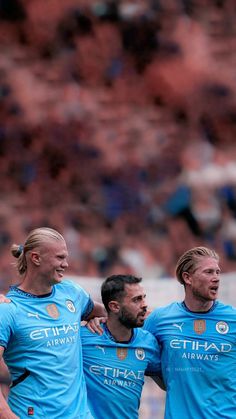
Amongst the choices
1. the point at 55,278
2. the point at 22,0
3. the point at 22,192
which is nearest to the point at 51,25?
the point at 22,0

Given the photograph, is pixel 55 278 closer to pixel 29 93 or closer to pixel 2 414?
pixel 2 414

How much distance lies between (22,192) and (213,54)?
212 centimetres

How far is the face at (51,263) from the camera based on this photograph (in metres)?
4.46

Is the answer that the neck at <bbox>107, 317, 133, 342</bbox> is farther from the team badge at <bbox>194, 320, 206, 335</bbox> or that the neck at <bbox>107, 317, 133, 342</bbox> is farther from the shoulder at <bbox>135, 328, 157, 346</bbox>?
the team badge at <bbox>194, 320, 206, 335</bbox>

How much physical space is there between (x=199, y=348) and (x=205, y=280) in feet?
1.09

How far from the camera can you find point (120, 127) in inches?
334

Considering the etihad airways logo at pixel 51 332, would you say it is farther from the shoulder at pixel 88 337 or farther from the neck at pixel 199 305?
the neck at pixel 199 305

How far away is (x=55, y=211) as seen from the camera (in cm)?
807

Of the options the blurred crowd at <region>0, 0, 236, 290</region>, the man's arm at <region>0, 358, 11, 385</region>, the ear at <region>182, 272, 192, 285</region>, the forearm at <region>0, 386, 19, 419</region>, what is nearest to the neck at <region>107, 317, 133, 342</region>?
the ear at <region>182, 272, 192, 285</region>

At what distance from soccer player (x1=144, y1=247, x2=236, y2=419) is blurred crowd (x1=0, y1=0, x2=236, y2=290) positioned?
292cm

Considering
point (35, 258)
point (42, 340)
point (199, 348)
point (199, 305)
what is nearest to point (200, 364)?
point (199, 348)

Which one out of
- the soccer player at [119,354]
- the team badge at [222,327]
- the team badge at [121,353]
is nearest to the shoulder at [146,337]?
the soccer player at [119,354]

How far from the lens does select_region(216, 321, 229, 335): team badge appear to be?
475 centimetres

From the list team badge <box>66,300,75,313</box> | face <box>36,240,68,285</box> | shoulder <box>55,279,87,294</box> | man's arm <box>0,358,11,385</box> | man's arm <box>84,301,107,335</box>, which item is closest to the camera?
face <box>36,240,68,285</box>
